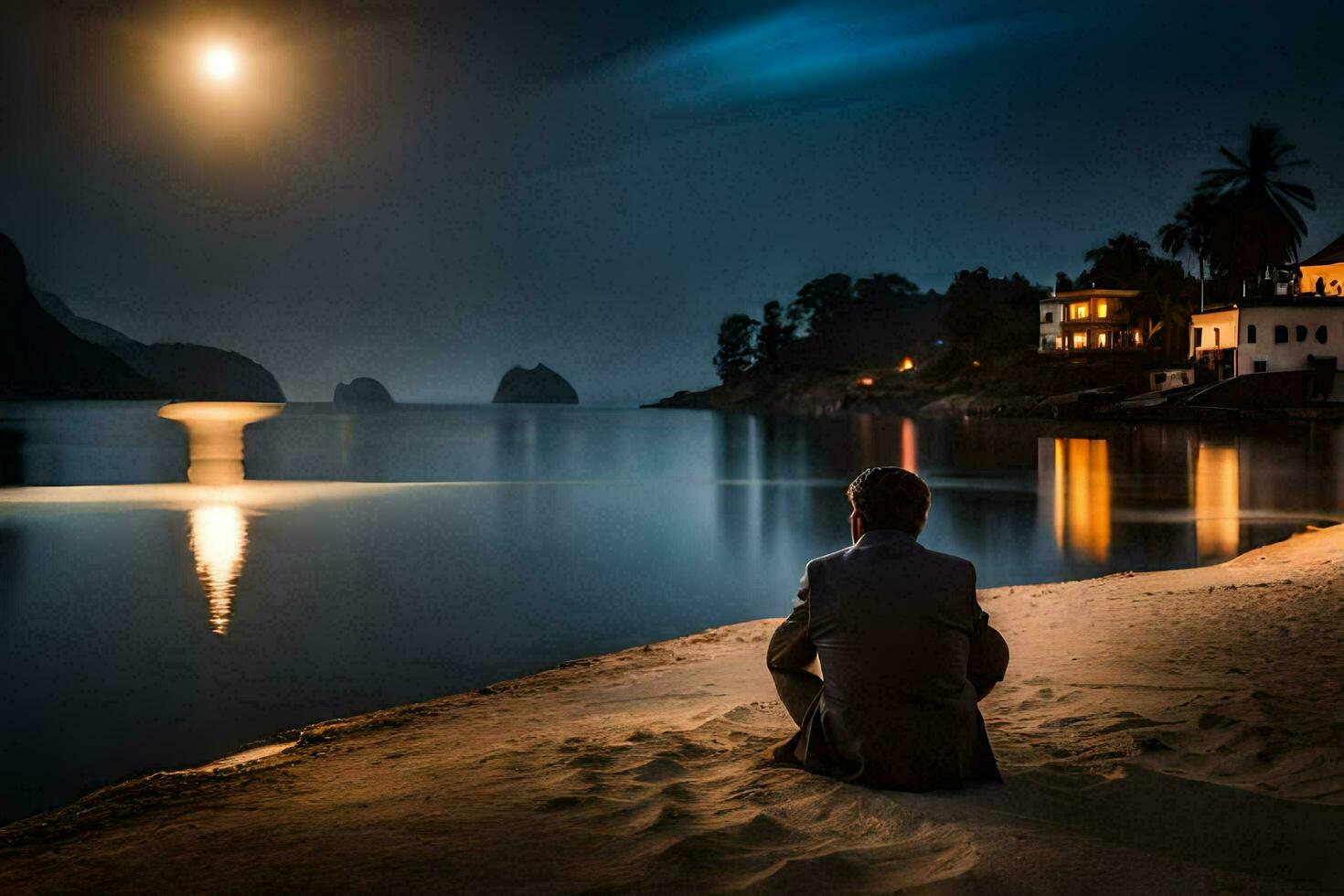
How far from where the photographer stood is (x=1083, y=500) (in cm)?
3678

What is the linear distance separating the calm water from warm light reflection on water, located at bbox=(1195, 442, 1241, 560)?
0.61 feet

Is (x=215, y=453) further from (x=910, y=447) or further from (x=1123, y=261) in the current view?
(x=1123, y=261)

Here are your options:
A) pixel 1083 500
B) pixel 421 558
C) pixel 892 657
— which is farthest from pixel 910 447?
pixel 892 657

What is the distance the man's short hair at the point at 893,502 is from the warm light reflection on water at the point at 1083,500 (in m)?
20.9

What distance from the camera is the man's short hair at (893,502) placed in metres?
5.23

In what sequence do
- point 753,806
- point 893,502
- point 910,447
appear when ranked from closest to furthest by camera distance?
1. point 893,502
2. point 753,806
3. point 910,447

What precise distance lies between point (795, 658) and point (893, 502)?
1038mm

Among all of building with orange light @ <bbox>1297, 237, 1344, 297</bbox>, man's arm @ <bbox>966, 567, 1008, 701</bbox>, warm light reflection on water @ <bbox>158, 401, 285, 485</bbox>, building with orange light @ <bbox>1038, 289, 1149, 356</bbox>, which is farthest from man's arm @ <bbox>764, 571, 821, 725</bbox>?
building with orange light @ <bbox>1038, 289, 1149, 356</bbox>

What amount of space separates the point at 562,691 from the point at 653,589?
34.6 ft

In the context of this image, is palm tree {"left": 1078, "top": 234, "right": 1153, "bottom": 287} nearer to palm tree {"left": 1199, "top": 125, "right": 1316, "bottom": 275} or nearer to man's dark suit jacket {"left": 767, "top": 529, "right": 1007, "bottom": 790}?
palm tree {"left": 1199, "top": 125, "right": 1316, "bottom": 275}

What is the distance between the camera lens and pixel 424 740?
359 inches

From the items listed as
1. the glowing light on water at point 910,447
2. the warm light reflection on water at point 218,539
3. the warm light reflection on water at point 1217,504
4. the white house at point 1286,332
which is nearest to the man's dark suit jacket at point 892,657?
the warm light reflection on water at point 218,539

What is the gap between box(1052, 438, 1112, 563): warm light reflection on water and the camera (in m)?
26.9

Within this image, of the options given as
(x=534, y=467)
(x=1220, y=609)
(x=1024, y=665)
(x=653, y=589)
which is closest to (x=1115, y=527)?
(x=653, y=589)
